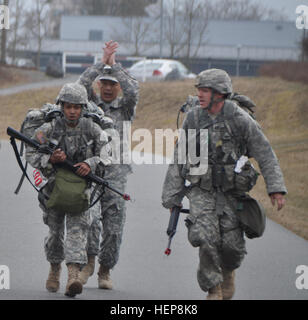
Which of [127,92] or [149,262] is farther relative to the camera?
[149,262]

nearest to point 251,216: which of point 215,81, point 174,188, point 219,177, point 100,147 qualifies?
point 219,177

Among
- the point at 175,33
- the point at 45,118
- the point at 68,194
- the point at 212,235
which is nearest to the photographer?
the point at 212,235

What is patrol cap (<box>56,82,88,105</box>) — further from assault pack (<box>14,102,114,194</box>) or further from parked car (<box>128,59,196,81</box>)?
parked car (<box>128,59,196,81</box>)

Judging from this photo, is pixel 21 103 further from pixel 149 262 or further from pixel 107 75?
pixel 107 75

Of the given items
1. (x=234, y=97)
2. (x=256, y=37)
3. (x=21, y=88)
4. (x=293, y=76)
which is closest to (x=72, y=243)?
(x=234, y=97)

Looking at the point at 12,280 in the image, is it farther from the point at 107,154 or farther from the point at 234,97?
the point at 234,97

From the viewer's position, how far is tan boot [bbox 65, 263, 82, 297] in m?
7.02

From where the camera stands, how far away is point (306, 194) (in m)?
15.9

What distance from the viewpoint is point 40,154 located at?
7.37 m

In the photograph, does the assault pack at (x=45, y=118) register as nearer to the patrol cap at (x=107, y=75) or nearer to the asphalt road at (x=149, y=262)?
the patrol cap at (x=107, y=75)

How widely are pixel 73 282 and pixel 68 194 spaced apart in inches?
28.1

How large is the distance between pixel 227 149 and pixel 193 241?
2.47 ft

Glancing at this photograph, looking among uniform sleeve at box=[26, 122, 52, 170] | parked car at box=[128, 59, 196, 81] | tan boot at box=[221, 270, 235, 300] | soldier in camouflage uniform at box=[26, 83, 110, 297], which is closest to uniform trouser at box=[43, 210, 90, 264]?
soldier in camouflage uniform at box=[26, 83, 110, 297]

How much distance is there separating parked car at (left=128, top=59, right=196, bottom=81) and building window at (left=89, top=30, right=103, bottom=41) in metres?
37.1
